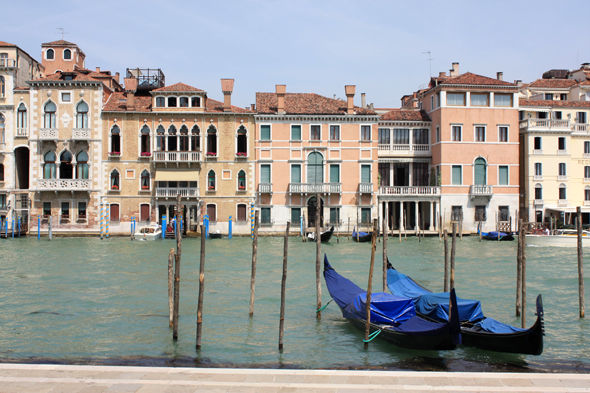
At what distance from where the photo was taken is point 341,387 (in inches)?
217

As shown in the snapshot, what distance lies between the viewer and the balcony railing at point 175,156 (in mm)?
26938

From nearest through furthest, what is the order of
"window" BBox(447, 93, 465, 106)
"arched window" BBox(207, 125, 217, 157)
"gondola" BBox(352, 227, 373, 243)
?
"gondola" BBox(352, 227, 373, 243)
"arched window" BBox(207, 125, 217, 157)
"window" BBox(447, 93, 465, 106)

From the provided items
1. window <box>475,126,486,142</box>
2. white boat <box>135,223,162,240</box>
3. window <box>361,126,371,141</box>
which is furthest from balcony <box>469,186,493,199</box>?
white boat <box>135,223,162,240</box>

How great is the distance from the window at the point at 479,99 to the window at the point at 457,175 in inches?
134

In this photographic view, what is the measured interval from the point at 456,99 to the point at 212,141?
1274 cm

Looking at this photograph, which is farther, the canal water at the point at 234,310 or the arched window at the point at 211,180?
the arched window at the point at 211,180

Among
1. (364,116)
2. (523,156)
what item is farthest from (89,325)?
(523,156)

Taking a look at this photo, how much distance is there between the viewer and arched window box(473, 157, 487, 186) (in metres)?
28.1

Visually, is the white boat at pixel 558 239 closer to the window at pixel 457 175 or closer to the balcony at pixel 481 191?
the balcony at pixel 481 191

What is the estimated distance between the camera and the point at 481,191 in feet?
91.2

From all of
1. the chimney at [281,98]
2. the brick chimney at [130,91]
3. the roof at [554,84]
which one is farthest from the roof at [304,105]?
the roof at [554,84]

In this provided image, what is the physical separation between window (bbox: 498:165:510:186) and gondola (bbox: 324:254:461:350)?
66.0 feet

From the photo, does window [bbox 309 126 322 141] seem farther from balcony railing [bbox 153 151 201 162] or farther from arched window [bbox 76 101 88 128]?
arched window [bbox 76 101 88 128]

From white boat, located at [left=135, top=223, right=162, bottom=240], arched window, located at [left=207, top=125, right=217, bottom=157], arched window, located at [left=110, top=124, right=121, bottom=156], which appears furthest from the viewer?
arched window, located at [left=207, top=125, right=217, bottom=157]
